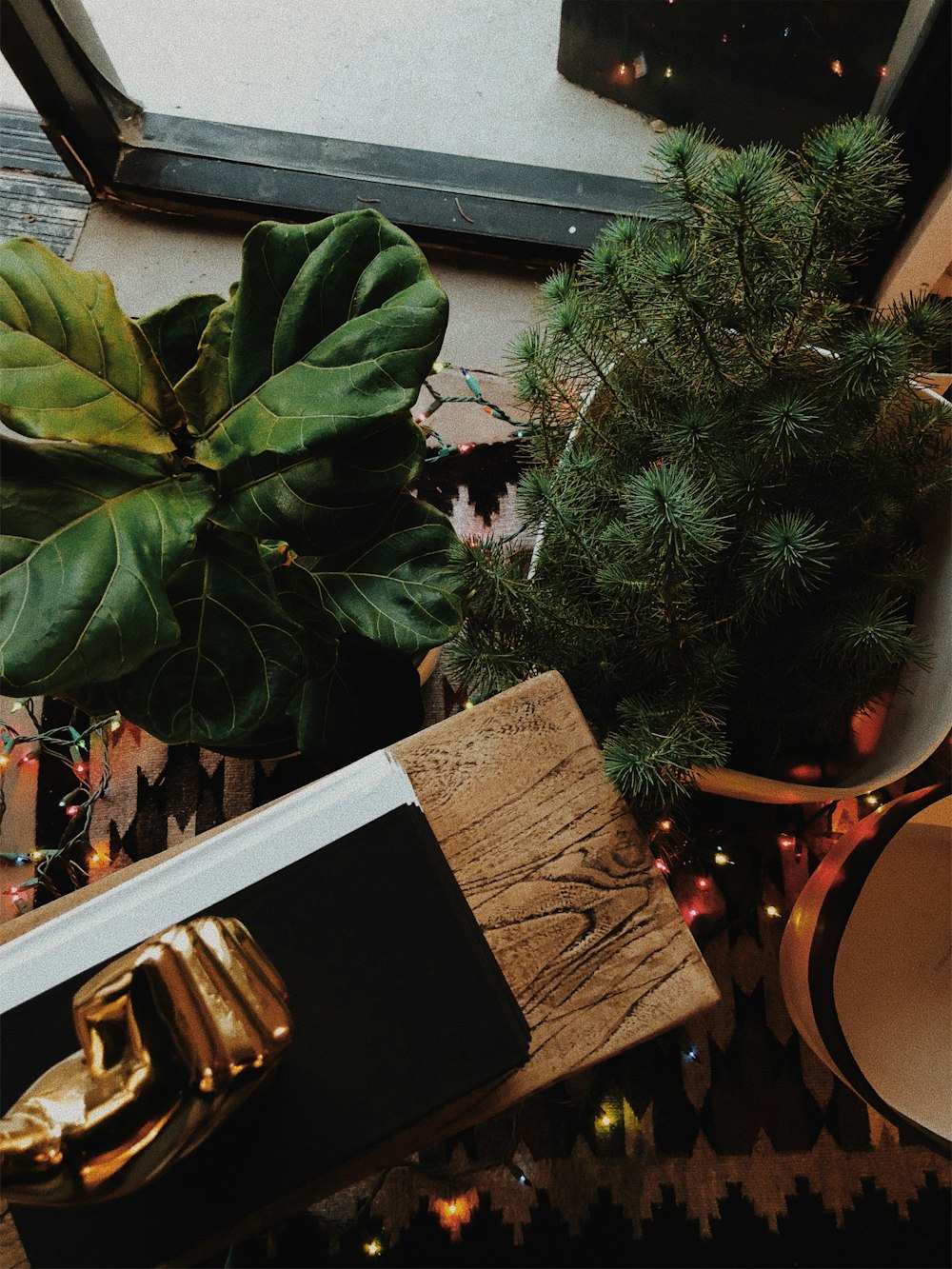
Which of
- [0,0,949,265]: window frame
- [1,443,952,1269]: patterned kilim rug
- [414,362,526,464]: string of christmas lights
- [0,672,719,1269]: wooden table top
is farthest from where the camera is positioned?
[0,0,949,265]: window frame

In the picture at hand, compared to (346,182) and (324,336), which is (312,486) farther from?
(346,182)

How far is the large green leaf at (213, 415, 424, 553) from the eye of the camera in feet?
2.50

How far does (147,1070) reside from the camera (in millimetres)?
512

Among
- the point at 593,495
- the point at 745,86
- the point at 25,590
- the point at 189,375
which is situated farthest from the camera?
Answer: the point at 745,86

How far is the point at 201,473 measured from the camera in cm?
78

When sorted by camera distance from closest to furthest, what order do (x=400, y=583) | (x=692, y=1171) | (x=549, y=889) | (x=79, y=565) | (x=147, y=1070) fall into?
(x=147, y=1070), (x=79, y=565), (x=549, y=889), (x=400, y=583), (x=692, y=1171)

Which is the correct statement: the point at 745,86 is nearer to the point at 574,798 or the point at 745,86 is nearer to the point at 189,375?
the point at 189,375

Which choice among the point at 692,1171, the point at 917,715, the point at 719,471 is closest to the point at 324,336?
the point at 719,471

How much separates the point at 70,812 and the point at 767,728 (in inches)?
37.4

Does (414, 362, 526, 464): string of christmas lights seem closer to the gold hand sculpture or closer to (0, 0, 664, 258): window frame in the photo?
(0, 0, 664, 258): window frame

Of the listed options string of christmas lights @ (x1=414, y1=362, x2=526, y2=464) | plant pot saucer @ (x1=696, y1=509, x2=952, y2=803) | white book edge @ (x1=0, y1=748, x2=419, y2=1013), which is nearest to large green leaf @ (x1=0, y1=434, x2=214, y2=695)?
white book edge @ (x1=0, y1=748, x2=419, y2=1013)

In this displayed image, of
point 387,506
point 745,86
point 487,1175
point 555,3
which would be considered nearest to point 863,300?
point 745,86

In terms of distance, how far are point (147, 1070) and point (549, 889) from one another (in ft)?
1.15

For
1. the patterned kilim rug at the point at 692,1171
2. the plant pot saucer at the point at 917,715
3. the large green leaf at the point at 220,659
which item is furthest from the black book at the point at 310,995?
the patterned kilim rug at the point at 692,1171
